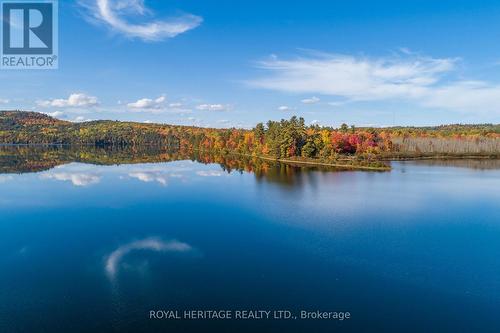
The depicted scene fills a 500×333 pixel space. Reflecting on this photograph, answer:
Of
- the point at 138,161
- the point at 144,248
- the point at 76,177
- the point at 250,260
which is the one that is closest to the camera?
the point at 250,260

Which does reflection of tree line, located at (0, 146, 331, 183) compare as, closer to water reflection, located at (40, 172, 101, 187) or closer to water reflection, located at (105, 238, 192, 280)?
water reflection, located at (40, 172, 101, 187)

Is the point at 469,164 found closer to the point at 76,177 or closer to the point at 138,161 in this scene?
the point at 138,161

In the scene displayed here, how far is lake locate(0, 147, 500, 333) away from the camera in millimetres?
15898

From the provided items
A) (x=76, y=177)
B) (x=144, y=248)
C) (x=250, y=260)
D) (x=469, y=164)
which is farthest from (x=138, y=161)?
(x=469, y=164)

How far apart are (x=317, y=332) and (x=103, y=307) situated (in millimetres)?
9702

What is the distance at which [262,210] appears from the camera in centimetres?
3525

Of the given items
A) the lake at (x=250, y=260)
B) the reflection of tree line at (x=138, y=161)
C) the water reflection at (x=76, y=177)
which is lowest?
the lake at (x=250, y=260)

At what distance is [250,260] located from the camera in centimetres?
2211

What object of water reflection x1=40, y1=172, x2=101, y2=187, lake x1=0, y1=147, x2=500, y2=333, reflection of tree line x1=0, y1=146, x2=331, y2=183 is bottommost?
lake x1=0, y1=147, x2=500, y2=333

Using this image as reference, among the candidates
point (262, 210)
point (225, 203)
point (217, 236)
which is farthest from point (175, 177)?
point (217, 236)

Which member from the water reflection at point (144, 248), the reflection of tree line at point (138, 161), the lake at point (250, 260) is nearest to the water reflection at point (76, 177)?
the lake at point (250, 260)

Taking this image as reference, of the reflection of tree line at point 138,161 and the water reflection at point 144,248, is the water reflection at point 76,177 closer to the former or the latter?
the reflection of tree line at point 138,161

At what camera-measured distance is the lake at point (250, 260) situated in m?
15.9

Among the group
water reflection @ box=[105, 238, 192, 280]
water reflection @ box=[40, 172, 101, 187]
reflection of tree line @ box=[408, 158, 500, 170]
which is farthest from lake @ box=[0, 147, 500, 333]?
reflection of tree line @ box=[408, 158, 500, 170]
